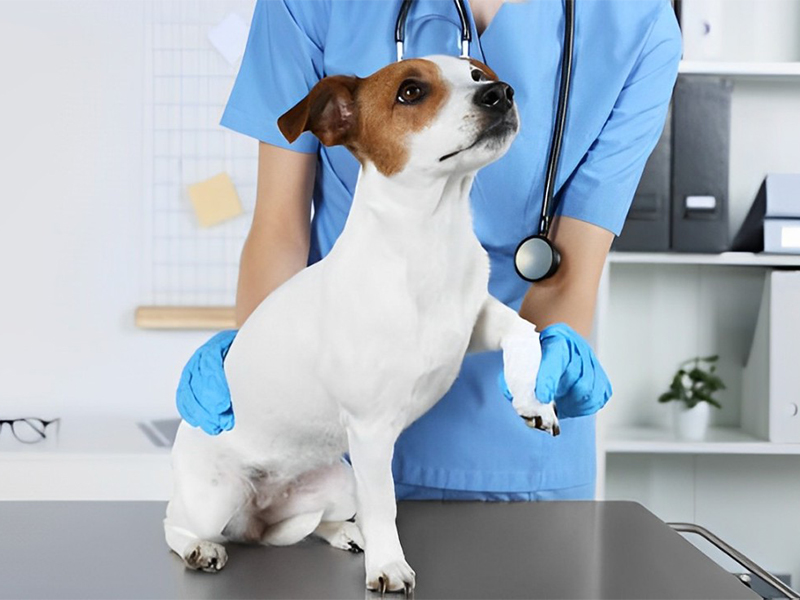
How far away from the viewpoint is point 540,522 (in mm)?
1081

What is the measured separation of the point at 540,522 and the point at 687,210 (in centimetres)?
124

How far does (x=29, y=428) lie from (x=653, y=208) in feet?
5.06

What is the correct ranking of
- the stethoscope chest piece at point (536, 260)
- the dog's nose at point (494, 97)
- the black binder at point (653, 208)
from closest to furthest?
1. the dog's nose at point (494, 97)
2. the stethoscope chest piece at point (536, 260)
3. the black binder at point (653, 208)

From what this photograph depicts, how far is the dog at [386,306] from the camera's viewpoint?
807 mm

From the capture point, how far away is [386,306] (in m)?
0.83

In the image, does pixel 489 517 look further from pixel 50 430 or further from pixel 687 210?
pixel 50 430

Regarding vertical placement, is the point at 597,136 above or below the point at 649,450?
above

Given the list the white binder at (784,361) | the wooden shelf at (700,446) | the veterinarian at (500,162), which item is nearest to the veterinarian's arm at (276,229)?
the veterinarian at (500,162)

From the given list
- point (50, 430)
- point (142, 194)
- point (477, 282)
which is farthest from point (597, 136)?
point (50, 430)

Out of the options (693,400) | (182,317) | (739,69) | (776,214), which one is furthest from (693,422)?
(182,317)

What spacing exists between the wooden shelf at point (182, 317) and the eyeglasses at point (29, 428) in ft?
1.07

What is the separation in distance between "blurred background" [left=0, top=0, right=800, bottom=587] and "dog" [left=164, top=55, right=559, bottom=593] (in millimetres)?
1539

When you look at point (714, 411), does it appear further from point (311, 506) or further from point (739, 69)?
point (311, 506)

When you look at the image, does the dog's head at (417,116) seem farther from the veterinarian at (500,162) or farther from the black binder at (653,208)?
the black binder at (653,208)
